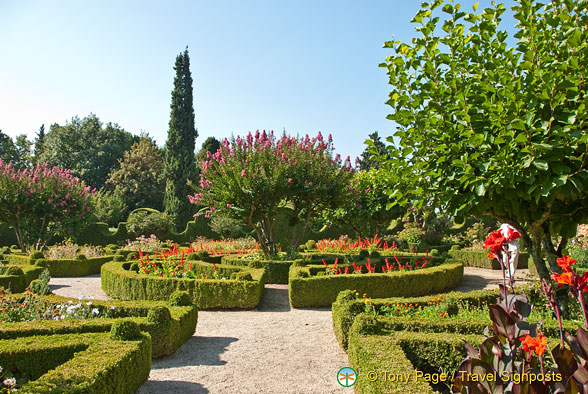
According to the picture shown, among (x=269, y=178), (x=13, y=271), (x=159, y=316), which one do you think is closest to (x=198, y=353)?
(x=159, y=316)

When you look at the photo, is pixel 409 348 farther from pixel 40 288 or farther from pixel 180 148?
pixel 180 148

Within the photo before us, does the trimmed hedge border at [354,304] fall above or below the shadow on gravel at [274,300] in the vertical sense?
above

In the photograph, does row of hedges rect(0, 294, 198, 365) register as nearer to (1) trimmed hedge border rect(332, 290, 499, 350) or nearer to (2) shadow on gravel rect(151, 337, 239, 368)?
(2) shadow on gravel rect(151, 337, 239, 368)

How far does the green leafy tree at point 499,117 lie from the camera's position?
367cm

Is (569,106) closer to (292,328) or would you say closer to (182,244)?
(292,328)

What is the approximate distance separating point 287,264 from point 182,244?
42.2 ft

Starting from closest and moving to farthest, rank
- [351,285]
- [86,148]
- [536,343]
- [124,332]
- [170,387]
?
1. [536,343]
2. [170,387]
3. [124,332]
4. [351,285]
5. [86,148]

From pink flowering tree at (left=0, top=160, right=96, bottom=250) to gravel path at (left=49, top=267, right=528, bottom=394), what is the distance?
1204 cm

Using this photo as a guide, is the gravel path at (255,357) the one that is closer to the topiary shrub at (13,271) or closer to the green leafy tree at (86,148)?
the topiary shrub at (13,271)

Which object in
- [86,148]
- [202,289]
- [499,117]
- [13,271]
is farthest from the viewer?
[86,148]

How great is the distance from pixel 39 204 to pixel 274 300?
12.7 metres

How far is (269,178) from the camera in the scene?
12039mm

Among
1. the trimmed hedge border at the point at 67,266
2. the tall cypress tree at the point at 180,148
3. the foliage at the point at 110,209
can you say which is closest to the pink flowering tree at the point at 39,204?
the trimmed hedge border at the point at 67,266

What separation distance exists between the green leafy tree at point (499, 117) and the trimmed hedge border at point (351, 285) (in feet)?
14.3
